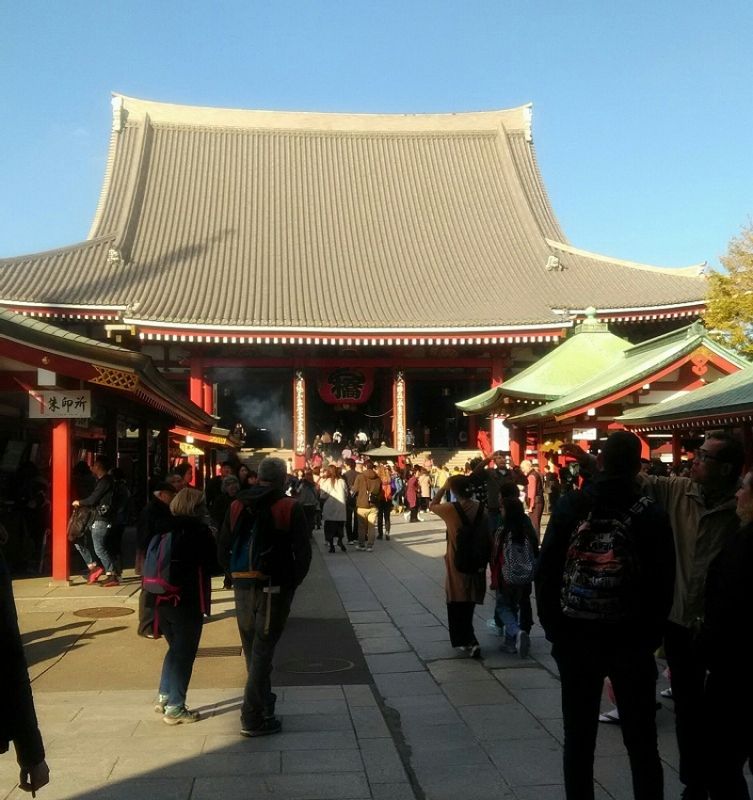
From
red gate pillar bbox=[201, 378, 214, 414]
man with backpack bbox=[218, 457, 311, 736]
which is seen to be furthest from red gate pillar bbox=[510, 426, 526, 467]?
man with backpack bbox=[218, 457, 311, 736]

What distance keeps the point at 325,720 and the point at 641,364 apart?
12.5 m

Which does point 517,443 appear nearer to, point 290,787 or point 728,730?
point 290,787

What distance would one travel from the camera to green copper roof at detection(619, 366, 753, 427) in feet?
37.6

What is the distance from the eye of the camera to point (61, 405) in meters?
11.6

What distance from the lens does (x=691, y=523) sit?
475cm

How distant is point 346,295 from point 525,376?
8.05m

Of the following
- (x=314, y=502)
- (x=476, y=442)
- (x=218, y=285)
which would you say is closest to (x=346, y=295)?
(x=218, y=285)

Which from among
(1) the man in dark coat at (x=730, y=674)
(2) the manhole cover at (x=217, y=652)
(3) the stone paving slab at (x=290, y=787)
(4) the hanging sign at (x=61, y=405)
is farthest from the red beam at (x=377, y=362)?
(1) the man in dark coat at (x=730, y=674)

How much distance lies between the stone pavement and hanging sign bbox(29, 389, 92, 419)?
2.57m

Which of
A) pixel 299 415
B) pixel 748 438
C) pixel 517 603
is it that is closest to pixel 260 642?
pixel 517 603

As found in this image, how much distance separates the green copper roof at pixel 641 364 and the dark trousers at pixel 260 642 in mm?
11682

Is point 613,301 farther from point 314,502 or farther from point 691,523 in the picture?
point 691,523

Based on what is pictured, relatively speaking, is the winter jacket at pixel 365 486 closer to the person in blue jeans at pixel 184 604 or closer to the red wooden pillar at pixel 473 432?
the person in blue jeans at pixel 184 604

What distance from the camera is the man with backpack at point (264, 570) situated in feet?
18.2
